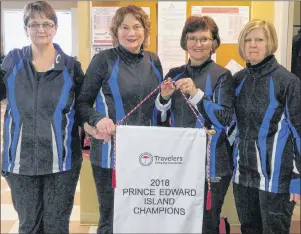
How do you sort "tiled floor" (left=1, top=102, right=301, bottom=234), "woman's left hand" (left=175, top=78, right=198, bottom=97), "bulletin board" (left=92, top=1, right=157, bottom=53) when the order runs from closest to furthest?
"woman's left hand" (left=175, top=78, right=198, bottom=97) → "bulletin board" (left=92, top=1, right=157, bottom=53) → "tiled floor" (left=1, top=102, right=301, bottom=234)

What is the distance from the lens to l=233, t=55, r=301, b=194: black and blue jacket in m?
1.71

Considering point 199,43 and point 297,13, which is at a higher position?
point 297,13

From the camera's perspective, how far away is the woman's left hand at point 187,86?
5.55 ft

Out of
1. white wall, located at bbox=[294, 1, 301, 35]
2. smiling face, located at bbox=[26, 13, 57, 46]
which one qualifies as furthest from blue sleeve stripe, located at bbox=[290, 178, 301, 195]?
white wall, located at bbox=[294, 1, 301, 35]

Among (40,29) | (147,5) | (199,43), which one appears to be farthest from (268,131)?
(147,5)

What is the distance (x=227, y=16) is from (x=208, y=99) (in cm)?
129

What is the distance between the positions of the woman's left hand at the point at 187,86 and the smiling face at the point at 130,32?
12.6 inches

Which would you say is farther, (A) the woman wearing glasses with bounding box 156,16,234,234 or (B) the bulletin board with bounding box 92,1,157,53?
(B) the bulletin board with bounding box 92,1,157,53

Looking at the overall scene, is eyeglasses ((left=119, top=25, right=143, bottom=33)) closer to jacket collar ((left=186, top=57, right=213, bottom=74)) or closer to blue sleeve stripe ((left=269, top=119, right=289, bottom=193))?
jacket collar ((left=186, top=57, right=213, bottom=74))

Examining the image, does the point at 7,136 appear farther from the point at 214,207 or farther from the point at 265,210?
the point at 265,210

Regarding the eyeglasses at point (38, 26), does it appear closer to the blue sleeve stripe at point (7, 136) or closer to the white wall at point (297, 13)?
the blue sleeve stripe at point (7, 136)

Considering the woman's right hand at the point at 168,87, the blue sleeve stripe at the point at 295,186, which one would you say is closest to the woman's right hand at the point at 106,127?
the woman's right hand at the point at 168,87

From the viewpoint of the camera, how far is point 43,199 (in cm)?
188

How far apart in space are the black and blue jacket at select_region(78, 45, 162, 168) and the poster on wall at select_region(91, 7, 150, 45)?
96 cm
